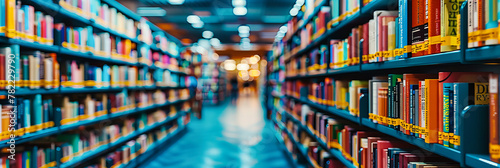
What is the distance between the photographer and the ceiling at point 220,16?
7.58m

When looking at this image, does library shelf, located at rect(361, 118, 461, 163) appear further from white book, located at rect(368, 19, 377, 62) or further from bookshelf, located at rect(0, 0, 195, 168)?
bookshelf, located at rect(0, 0, 195, 168)

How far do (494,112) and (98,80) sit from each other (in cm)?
331

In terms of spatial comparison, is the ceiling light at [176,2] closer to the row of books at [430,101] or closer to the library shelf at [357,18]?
the library shelf at [357,18]

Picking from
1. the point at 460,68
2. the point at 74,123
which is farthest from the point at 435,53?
the point at 74,123

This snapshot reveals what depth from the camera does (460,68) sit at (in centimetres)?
156

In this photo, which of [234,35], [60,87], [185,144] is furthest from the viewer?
[234,35]

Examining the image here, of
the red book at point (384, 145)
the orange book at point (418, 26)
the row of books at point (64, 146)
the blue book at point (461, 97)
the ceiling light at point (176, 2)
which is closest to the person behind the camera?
the blue book at point (461, 97)

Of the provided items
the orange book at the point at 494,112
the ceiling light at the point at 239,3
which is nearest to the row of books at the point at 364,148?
the orange book at the point at 494,112

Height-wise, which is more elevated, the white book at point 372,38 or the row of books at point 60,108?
the white book at point 372,38

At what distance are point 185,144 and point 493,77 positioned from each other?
5.45 m

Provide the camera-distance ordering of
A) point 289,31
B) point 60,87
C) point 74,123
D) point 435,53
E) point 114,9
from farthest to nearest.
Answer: point 289,31 < point 114,9 < point 74,123 < point 60,87 < point 435,53

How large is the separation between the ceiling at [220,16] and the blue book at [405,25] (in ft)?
13.3

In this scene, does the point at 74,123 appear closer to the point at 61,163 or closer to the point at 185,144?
the point at 61,163

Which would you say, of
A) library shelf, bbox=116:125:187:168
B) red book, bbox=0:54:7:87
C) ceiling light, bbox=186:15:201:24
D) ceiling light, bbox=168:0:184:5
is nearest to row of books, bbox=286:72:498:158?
red book, bbox=0:54:7:87
